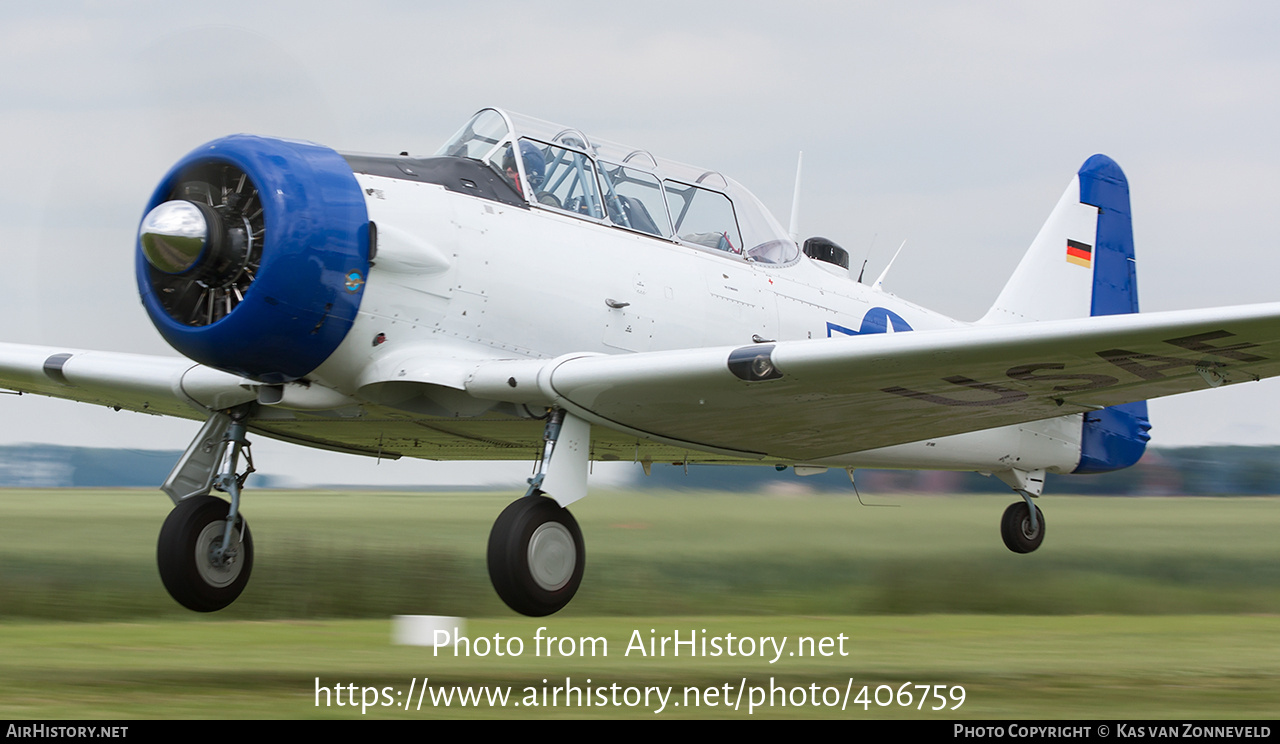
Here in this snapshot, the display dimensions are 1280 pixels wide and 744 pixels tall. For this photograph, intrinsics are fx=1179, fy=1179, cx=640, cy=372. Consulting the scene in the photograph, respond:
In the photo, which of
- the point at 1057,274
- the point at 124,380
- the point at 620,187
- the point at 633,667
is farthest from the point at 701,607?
the point at 1057,274

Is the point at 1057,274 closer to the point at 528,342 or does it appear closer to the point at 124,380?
the point at 528,342

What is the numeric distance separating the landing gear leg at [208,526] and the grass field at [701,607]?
287 mm

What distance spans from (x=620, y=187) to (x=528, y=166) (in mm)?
671

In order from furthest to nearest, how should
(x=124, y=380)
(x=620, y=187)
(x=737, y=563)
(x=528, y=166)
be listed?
1. (x=737, y=563)
2. (x=124, y=380)
3. (x=620, y=187)
4. (x=528, y=166)

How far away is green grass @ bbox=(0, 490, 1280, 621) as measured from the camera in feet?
26.9

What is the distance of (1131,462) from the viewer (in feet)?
32.8

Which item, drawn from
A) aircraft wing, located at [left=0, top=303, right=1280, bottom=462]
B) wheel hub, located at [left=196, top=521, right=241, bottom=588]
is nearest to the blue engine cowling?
aircraft wing, located at [left=0, top=303, right=1280, bottom=462]

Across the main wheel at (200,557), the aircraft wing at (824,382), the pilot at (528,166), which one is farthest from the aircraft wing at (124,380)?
the pilot at (528,166)

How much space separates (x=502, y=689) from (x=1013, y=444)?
5270 millimetres

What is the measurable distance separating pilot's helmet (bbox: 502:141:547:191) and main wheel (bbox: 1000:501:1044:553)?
218 inches

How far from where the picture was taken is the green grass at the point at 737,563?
323 inches

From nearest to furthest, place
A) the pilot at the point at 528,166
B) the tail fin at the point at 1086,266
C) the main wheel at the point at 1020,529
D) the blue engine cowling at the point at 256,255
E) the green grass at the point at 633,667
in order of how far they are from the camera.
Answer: the green grass at the point at 633,667 < the blue engine cowling at the point at 256,255 < the pilot at the point at 528,166 < the main wheel at the point at 1020,529 < the tail fin at the point at 1086,266

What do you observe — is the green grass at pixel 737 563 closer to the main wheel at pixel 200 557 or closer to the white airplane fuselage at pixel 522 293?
the main wheel at pixel 200 557

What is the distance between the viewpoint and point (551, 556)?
18.0 ft
